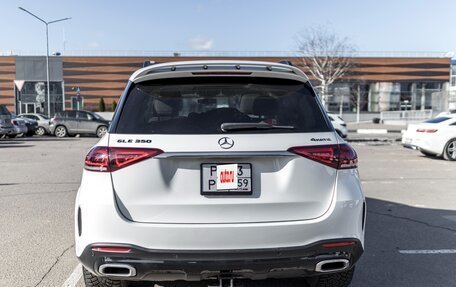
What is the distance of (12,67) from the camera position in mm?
56656

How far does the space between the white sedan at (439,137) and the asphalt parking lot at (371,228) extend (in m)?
2.84

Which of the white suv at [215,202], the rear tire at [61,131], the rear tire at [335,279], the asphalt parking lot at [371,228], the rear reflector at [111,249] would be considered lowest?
the rear tire at [61,131]

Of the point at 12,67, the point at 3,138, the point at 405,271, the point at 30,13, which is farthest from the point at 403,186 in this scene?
the point at 12,67

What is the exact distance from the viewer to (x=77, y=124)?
85.9 ft

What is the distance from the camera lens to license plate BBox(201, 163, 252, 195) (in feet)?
9.32

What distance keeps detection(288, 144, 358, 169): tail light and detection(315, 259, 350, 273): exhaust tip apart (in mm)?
622

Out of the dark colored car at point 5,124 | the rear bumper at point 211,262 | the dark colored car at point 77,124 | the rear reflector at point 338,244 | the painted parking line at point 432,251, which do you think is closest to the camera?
the rear bumper at point 211,262

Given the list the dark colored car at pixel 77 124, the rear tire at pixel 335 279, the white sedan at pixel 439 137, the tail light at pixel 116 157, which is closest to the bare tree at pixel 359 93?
the dark colored car at pixel 77 124

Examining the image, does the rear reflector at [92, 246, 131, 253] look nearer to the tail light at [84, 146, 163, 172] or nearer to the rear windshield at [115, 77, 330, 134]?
the tail light at [84, 146, 163, 172]

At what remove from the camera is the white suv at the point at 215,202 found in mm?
2789

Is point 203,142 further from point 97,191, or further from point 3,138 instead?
point 3,138

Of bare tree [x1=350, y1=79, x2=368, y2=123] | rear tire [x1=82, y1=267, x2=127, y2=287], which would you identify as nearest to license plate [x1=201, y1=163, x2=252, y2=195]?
rear tire [x1=82, y1=267, x2=127, y2=287]

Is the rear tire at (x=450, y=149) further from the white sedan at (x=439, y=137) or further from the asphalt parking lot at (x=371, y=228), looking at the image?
the asphalt parking lot at (x=371, y=228)

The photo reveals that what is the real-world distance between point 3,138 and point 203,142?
24.2 metres
